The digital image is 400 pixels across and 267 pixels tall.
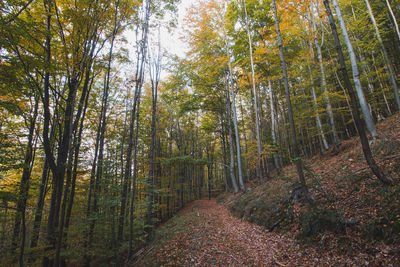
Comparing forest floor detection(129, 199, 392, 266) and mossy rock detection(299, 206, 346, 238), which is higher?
mossy rock detection(299, 206, 346, 238)

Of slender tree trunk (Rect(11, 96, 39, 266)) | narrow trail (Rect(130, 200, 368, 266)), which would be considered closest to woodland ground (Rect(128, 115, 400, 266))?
narrow trail (Rect(130, 200, 368, 266))

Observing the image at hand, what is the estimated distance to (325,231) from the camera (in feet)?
13.7

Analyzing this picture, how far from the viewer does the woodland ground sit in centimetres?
325

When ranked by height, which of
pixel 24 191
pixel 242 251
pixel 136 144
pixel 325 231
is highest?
pixel 136 144

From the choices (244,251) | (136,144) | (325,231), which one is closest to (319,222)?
(325,231)

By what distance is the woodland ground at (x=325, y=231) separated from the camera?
10.7 ft

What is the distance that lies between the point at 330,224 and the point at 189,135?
20185 mm

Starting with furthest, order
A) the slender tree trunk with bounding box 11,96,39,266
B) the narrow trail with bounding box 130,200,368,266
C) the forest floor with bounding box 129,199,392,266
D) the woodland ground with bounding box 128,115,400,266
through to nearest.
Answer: the slender tree trunk with bounding box 11,96,39,266 → the narrow trail with bounding box 130,200,368,266 → the forest floor with bounding box 129,199,392,266 → the woodland ground with bounding box 128,115,400,266

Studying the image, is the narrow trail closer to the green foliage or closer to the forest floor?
the forest floor

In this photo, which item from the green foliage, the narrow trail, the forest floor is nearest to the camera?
the forest floor

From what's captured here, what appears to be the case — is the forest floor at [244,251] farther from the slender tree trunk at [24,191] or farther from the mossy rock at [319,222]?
the slender tree trunk at [24,191]

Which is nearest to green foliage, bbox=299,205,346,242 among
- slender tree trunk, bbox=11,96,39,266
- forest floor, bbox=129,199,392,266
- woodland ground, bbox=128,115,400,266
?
woodland ground, bbox=128,115,400,266

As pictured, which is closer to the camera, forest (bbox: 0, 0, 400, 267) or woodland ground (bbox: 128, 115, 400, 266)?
woodland ground (bbox: 128, 115, 400, 266)

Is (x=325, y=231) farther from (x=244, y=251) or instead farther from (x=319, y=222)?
(x=244, y=251)
